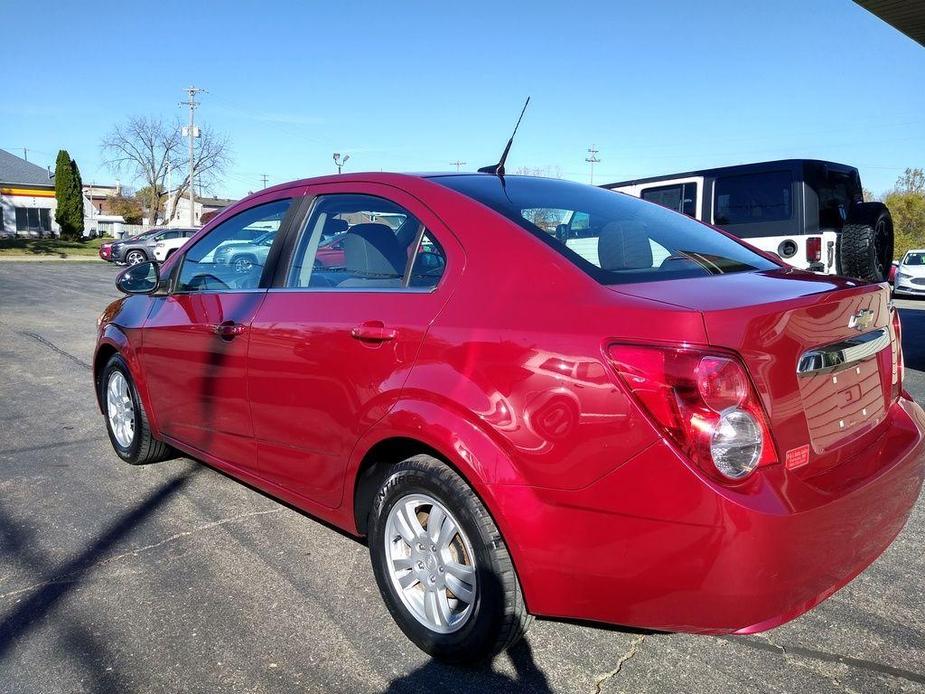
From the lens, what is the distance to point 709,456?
74.7 inches

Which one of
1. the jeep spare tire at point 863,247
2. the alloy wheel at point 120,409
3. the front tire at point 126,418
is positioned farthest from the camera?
the jeep spare tire at point 863,247

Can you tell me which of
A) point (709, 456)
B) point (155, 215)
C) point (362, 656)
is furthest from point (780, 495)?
point (155, 215)

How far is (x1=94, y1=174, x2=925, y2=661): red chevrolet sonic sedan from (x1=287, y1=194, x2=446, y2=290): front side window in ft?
0.04

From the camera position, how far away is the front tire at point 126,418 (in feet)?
14.1

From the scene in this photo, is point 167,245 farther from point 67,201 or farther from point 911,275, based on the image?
point 911,275

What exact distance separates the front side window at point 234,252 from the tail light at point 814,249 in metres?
7.46

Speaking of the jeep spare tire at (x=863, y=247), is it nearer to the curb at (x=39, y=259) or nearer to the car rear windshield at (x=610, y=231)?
the car rear windshield at (x=610, y=231)

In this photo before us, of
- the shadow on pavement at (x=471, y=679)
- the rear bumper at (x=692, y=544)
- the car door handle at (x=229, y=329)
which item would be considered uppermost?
the car door handle at (x=229, y=329)

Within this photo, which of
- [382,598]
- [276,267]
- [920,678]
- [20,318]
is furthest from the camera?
[20,318]

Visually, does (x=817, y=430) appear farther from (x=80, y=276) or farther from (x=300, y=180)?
(x=80, y=276)

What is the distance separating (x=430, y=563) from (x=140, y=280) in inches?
101

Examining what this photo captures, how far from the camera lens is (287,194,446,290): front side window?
2680 mm

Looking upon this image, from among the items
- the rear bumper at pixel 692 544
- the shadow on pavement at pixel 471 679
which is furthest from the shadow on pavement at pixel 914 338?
the shadow on pavement at pixel 471 679

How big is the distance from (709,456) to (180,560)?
2436mm
